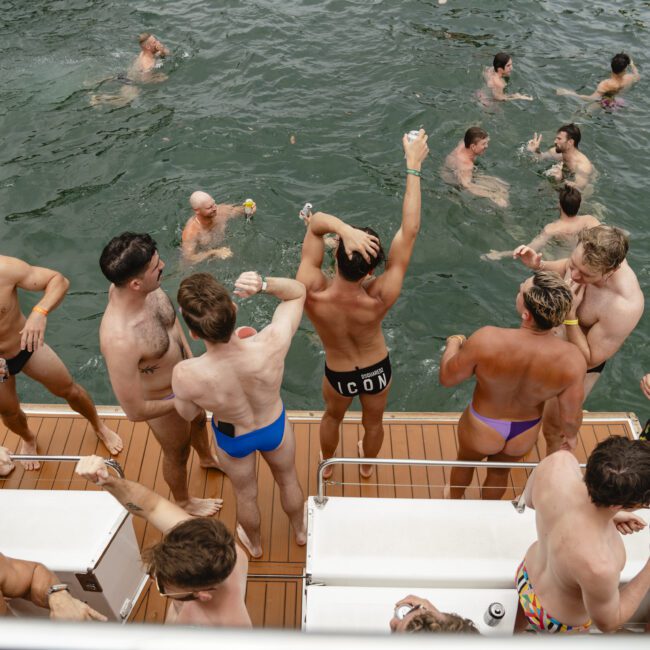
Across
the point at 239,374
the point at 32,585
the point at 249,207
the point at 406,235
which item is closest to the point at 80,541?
the point at 32,585

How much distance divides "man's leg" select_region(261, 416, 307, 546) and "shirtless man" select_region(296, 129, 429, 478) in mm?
609

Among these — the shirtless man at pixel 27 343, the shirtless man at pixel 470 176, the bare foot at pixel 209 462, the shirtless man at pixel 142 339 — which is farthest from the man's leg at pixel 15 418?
the shirtless man at pixel 470 176

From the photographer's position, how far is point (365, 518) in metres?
3.57

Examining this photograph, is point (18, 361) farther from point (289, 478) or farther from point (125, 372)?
point (289, 478)

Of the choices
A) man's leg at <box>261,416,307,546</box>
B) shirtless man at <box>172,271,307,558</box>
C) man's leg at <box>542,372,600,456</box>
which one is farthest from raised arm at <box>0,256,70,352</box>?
man's leg at <box>542,372,600,456</box>

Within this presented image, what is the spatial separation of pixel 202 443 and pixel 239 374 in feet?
5.23

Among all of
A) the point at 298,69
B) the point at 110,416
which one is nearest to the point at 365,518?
the point at 110,416

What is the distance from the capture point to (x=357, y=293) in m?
3.81

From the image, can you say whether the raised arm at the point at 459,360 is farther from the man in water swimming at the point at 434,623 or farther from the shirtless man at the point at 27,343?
the shirtless man at the point at 27,343

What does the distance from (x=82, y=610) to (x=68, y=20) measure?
1260 centimetres

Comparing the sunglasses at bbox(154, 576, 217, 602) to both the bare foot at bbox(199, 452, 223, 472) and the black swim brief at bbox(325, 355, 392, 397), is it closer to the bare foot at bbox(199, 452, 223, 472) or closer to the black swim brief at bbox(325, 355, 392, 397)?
the black swim brief at bbox(325, 355, 392, 397)

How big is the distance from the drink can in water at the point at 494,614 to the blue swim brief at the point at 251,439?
1.47 meters

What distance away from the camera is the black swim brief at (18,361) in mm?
4336

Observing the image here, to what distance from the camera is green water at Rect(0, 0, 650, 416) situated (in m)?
6.79
